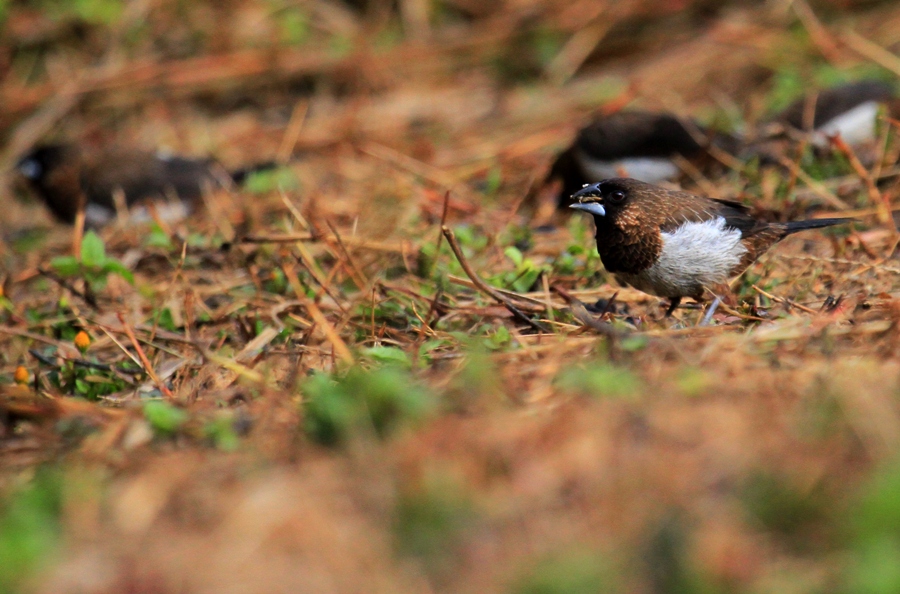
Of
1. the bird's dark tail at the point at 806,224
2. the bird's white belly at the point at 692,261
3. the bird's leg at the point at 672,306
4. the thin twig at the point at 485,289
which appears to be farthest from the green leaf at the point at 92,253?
Answer: the bird's dark tail at the point at 806,224

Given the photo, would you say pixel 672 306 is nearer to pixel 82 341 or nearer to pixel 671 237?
pixel 671 237

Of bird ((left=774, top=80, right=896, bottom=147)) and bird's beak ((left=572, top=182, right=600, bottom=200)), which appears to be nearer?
bird's beak ((left=572, top=182, right=600, bottom=200))

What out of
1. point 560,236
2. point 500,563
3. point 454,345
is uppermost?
point 500,563

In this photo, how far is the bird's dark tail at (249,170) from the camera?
24.5 ft

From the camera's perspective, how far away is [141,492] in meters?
2.64

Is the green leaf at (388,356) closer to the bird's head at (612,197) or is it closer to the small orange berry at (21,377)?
the bird's head at (612,197)

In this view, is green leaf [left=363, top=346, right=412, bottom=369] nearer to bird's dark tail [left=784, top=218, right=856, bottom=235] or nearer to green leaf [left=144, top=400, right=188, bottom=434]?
green leaf [left=144, top=400, right=188, bottom=434]

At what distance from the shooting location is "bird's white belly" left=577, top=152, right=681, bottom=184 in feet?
22.5

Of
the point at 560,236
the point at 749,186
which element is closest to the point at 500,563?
the point at 560,236

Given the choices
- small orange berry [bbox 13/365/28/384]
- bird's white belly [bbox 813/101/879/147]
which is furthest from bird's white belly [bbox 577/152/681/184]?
small orange berry [bbox 13/365/28/384]

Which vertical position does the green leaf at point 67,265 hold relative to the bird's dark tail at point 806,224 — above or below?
above

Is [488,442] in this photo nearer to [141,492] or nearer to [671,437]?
[671,437]

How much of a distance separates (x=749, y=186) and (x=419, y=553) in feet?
15.1

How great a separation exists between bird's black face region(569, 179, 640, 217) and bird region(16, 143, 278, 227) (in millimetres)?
3516
